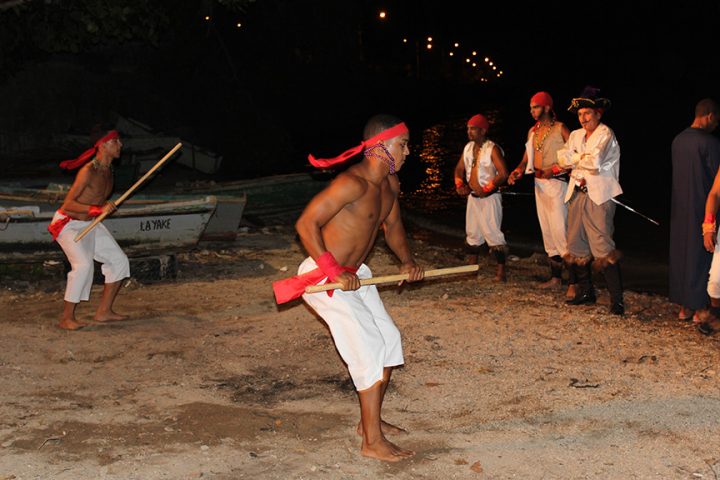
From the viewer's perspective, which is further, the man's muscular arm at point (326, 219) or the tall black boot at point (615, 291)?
the tall black boot at point (615, 291)

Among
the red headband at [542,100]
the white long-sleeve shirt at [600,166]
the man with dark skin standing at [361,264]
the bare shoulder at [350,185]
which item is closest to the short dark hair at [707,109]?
the white long-sleeve shirt at [600,166]

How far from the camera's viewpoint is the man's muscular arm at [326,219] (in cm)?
568

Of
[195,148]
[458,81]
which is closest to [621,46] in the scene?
[458,81]

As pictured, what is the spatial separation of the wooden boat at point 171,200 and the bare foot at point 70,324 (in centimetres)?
351

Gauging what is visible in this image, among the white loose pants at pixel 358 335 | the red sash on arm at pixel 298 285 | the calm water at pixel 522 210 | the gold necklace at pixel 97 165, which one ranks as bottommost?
the calm water at pixel 522 210

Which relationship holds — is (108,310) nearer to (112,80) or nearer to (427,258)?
(427,258)

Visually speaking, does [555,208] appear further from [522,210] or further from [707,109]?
[522,210]

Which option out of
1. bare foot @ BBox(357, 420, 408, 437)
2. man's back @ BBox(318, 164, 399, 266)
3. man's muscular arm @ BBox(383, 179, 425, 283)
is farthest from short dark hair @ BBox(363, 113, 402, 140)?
bare foot @ BBox(357, 420, 408, 437)

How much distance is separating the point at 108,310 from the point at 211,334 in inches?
50.1

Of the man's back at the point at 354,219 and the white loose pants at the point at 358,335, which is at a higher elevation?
the man's back at the point at 354,219

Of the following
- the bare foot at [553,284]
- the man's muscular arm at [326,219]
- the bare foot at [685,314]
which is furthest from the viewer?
the bare foot at [553,284]

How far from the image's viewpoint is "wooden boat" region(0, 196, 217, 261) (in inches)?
425

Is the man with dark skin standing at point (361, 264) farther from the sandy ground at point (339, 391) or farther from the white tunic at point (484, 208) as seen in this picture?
the white tunic at point (484, 208)

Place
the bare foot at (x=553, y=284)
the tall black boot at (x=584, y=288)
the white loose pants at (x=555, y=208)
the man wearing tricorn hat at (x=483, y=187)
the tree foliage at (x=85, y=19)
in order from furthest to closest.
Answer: the tree foliage at (x=85, y=19)
the man wearing tricorn hat at (x=483, y=187)
the bare foot at (x=553, y=284)
the white loose pants at (x=555, y=208)
the tall black boot at (x=584, y=288)
